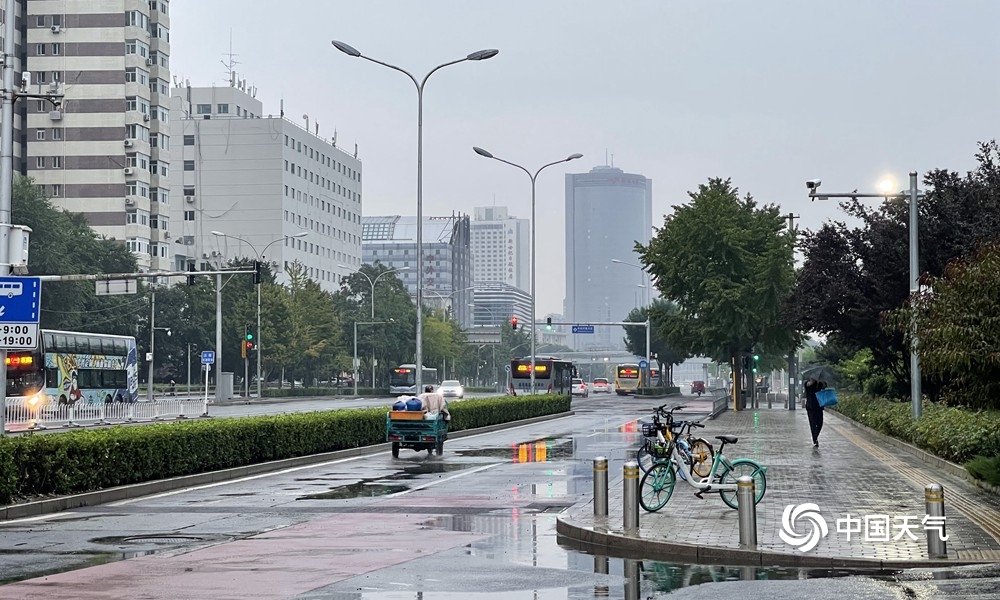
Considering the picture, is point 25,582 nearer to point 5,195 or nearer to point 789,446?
point 5,195

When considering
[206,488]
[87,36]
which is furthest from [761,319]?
[87,36]

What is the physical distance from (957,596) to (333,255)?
545ft

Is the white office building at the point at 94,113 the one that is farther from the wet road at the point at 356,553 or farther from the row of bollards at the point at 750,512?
the row of bollards at the point at 750,512

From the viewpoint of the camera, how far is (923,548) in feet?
41.0

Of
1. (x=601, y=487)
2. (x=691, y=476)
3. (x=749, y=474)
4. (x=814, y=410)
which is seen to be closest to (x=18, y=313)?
(x=601, y=487)

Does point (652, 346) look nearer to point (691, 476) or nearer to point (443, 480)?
point (443, 480)

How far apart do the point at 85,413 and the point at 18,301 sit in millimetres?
31856

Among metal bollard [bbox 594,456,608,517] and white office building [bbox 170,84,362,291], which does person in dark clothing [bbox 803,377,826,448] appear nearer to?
metal bollard [bbox 594,456,608,517]

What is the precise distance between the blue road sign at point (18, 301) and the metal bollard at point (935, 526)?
1287 centimetres

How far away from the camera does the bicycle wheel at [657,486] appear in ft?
53.0

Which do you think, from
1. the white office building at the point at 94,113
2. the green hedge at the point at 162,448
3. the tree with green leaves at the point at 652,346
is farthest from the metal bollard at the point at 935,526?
the tree with green leaves at the point at 652,346

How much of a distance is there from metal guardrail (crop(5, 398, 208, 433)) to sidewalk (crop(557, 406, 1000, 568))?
91.0ft

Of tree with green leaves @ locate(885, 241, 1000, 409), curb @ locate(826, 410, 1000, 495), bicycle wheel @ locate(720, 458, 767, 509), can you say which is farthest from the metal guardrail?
tree with green leaves @ locate(885, 241, 1000, 409)

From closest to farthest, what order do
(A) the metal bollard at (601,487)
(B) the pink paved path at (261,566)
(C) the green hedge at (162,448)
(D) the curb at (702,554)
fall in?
(B) the pink paved path at (261,566) < (D) the curb at (702,554) < (A) the metal bollard at (601,487) < (C) the green hedge at (162,448)
